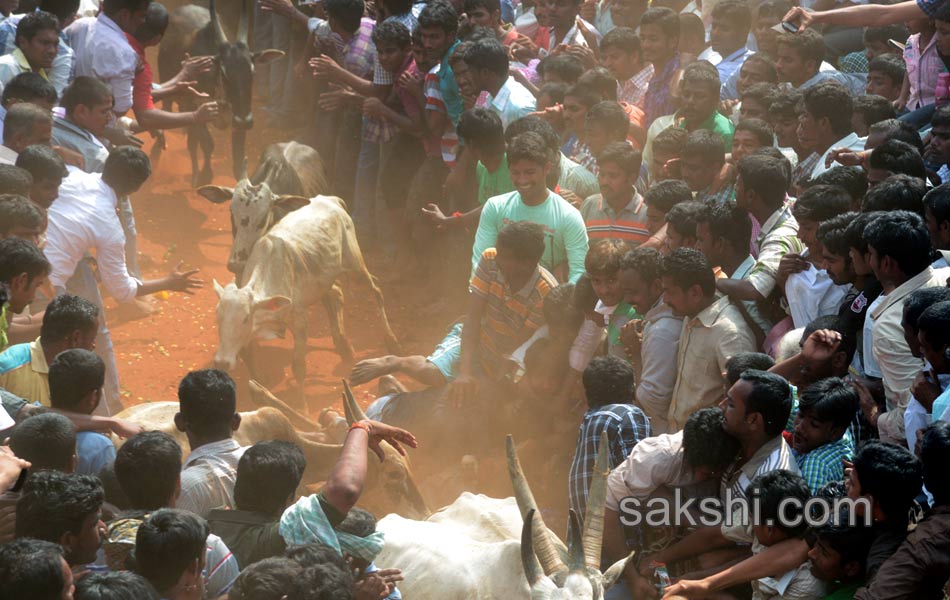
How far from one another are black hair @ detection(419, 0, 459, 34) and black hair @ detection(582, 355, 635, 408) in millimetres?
5268

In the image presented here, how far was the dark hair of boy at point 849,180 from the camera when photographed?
690 centimetres

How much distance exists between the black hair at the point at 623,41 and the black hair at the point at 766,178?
351 cm

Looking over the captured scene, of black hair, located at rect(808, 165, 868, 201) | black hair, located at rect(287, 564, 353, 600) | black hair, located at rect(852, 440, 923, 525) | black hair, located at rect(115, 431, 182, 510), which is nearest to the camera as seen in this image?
black hair, located at rect(287, 564, 353, 600)

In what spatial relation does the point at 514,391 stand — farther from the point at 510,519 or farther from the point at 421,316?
the point at 421,316

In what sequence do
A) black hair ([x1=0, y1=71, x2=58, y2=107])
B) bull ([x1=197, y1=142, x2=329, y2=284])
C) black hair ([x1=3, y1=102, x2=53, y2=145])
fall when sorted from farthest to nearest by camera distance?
1. bull ([x1=197, y1=142, x2=329, y2=284])
2. black hair ([x1=0, y1=71, x2=58, y2=107])
3. black hair ([x1=3, y1=102, x2=53, y2=145])

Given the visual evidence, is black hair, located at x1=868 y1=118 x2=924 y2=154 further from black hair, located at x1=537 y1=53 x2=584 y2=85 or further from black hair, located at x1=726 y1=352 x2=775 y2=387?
black hair, located at x1=537 y1=53 x2=584 y2=85

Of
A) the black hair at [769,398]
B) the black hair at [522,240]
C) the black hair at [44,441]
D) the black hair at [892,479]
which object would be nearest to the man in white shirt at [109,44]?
the black hair at [522,240]

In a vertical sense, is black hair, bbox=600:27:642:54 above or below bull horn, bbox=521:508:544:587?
above

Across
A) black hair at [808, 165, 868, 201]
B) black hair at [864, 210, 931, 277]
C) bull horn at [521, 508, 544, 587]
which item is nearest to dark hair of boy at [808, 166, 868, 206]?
black hair at [808, 165, 868, 201]

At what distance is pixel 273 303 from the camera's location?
31.1 ft

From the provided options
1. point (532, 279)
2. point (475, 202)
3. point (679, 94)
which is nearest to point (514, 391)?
point (532, 279)

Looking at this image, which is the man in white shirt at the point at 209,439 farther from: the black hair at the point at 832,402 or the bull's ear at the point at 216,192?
the bull's ear at the point at 216,192

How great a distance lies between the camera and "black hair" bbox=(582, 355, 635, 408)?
5.91 metres

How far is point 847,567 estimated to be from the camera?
445 centimetres
